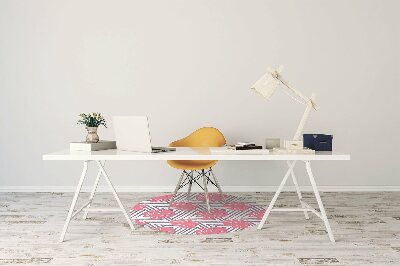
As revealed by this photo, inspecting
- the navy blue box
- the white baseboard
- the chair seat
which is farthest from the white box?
the white baseboard

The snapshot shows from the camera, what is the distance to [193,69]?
5.02m

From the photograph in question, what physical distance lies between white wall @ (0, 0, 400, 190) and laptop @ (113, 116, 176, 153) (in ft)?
6.21

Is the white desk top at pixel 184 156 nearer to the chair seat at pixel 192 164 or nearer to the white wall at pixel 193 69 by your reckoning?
the chair seat at pixel 192 164

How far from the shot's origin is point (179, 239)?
311 cm

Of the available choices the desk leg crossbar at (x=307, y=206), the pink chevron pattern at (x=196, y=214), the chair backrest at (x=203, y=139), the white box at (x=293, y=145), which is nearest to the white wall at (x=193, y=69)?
the chair backrest at (x=203, y=139)

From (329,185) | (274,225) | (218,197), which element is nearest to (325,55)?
(329,185)

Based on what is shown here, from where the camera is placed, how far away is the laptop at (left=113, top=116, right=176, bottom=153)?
2.93m

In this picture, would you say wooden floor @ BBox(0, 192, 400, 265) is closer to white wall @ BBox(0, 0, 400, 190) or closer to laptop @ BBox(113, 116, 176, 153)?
laptop @ BBox(113, 116, 176, 153)

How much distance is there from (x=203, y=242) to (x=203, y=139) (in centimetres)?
168

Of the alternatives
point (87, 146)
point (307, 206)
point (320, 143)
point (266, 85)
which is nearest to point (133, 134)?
point (87, 146)

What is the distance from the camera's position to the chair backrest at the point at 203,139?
176 inches

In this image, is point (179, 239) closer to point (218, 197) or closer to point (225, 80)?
point (218, 197)

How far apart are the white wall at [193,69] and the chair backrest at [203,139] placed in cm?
47

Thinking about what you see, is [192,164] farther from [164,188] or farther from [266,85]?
[266,85]
